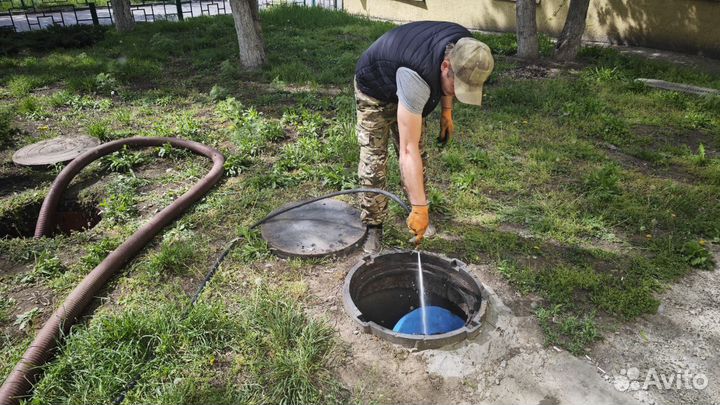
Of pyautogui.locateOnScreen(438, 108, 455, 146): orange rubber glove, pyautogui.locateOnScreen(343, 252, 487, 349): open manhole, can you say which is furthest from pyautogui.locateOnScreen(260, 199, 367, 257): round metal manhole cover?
pyautogui.locateOnScreen(438, 108, 455, 146): orange rubber glove

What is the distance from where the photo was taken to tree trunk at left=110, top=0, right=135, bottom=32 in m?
10.4

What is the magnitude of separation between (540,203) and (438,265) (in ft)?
4.79

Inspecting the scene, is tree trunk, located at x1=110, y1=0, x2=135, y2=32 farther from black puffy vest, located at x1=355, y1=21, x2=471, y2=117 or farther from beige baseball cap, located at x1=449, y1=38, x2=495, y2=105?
beige baseball cap, located at x1=449, y1=38, x2=495, y2=105

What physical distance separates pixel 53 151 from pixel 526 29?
758 cm

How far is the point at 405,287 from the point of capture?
3.43m

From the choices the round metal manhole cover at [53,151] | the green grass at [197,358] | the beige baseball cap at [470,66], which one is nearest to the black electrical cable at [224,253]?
the green grass at [197,358]

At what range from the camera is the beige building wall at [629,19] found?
8406 mm

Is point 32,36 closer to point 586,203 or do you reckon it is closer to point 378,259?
point 378,259

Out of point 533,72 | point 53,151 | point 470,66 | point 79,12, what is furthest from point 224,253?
point 79,12

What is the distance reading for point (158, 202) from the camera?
420 cm

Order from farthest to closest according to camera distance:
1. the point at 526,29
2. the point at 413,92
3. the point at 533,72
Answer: the point at 526,29 → the point at 533,72 → the point at 413,92

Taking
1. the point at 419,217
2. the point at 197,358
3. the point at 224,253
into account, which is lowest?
the point at 197,358

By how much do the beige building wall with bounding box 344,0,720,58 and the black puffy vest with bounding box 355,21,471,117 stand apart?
27.0 ft

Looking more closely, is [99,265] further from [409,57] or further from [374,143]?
[409,57]
